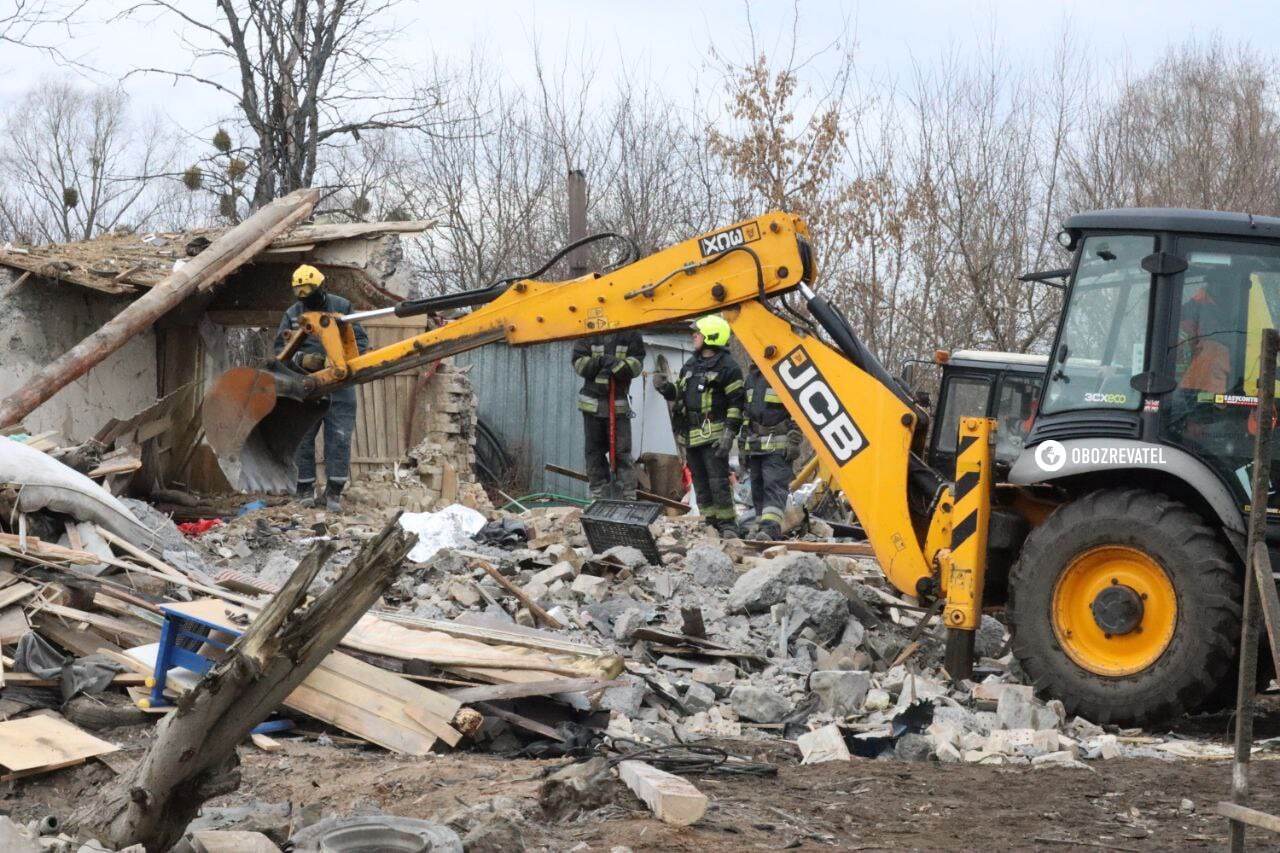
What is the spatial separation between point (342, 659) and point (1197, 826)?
10.9 ft

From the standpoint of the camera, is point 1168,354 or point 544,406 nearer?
point 1168,354

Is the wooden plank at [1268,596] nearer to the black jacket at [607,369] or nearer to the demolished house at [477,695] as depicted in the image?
the demolished house at [477,695]

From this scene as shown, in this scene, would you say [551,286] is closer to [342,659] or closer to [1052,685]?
[342,659]

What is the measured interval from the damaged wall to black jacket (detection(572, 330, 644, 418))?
13.7 ft

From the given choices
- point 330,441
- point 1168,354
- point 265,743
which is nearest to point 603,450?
Answer: point 330,441

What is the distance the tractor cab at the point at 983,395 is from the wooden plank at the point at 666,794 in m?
6.73

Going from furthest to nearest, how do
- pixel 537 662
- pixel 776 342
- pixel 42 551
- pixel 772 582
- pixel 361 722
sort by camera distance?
1. pixel 772 582
2. pixel 776 342
3. pixel 42 551
4. pixel 537 662
5. pixel 361 722

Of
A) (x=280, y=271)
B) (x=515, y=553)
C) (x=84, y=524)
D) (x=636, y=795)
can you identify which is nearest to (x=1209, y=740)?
(x=636, y=795)

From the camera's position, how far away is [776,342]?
7289 millimetres

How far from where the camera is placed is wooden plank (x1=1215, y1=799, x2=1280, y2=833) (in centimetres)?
330

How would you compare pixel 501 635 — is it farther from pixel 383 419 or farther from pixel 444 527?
pixel 383 419

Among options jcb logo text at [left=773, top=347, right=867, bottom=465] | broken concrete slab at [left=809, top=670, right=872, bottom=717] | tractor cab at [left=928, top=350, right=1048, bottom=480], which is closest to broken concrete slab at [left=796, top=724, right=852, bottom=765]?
broken concrete slab at [left=809, top=670, right=872, bottom=717]

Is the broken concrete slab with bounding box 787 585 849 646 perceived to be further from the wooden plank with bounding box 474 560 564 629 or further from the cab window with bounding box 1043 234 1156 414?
the cab window with bounding box 1043 234 1156 414

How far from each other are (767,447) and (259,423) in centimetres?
423
